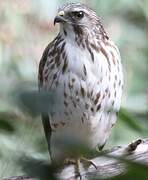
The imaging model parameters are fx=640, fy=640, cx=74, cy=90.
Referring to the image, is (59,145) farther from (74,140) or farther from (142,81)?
(142,81)

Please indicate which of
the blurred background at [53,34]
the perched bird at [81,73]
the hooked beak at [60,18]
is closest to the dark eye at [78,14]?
the perched bird at [81,73]

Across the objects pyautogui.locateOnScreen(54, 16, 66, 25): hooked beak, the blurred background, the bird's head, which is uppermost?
pyautogui.locateOnScreen(54, 16, 66, 25): hooked beak

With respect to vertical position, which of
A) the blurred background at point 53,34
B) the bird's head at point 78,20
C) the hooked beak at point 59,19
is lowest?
the blurred background at point 53,34

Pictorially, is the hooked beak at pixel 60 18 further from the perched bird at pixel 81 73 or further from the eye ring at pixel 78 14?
the eye ring at pixel 78 14

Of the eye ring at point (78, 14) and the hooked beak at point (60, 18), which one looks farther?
the eye ring at point (78, 14)

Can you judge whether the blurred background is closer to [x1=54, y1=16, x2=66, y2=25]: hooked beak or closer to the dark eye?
the dark eye

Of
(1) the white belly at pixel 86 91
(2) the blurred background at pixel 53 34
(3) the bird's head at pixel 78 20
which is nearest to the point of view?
(1) the white belly at pixel 86 91

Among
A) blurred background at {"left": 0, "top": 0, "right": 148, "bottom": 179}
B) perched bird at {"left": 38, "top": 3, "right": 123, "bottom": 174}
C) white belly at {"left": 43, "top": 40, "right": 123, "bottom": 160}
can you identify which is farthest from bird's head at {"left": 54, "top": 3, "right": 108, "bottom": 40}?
blurred background at {"left": 0, "top": 0, "right": 148, "bottom": 179}

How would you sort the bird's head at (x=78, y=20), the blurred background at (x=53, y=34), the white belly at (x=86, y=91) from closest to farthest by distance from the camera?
the white belly at (x=86, y=91)
the bird's head at (x=78, y=20)
the blurred background at (x=53, y=34)
